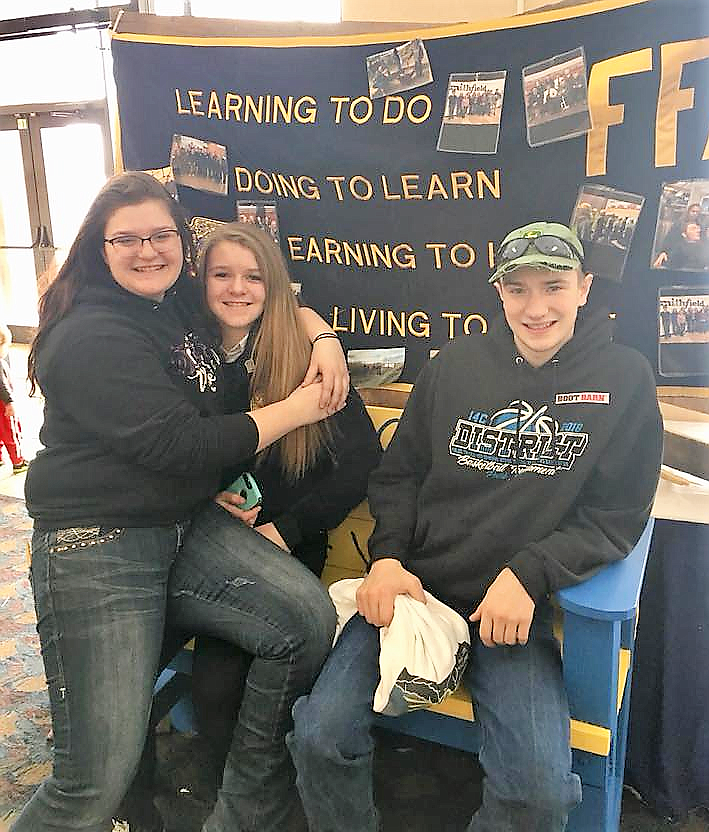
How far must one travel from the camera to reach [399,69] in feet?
5.64

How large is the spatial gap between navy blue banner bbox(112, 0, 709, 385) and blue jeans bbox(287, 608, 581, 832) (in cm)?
69

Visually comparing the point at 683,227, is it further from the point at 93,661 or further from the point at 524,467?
the point at 93,661

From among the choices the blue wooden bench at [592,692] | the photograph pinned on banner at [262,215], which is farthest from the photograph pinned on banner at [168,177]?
the blue wooden bench at [592,692]

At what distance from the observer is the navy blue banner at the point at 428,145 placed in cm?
152

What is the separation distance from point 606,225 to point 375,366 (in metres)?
0.60

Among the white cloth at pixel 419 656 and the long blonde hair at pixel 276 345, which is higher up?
the long blonde hair at pixel 276 345

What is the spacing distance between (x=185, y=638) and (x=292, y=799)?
0.37 metres

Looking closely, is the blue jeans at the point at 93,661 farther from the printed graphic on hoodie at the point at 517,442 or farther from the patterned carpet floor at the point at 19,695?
the printed graphic on hoodie at the point at 517,442

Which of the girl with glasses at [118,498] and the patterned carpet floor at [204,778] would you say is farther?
the patterned carpet floor at [204,778]

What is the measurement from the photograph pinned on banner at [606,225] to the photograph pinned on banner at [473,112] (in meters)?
0.23

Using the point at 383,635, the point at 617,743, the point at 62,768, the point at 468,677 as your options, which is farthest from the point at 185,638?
the point at 617,743

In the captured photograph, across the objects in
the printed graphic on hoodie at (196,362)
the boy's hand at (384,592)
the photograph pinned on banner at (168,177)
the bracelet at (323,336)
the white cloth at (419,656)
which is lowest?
the white cloth at (419,656)

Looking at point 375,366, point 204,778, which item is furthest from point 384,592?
point 204,778

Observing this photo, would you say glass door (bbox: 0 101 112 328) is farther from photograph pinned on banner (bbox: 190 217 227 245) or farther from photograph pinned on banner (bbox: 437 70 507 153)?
photograph pinned on banner (bbox: 437 70 507 153)
